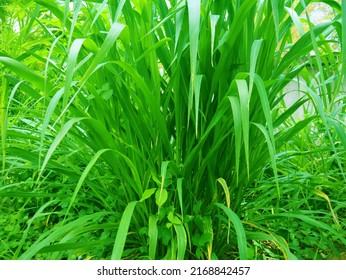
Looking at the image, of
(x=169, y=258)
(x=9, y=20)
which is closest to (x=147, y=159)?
(x=169, y=258)

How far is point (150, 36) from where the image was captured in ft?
3.07

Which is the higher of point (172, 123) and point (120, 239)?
point (172, 123)

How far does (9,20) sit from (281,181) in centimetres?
137

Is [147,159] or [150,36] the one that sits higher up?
[150,36]

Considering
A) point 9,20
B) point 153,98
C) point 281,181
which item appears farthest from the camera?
point 9,20

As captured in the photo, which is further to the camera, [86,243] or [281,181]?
[281,181]

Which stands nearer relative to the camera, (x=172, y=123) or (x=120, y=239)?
(x=120, y=239)

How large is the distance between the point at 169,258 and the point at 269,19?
55 cm

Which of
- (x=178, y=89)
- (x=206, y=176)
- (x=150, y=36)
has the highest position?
(x=150, y=36)

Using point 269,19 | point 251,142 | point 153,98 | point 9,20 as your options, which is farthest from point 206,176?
point 9,20

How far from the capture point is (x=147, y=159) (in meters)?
0.99

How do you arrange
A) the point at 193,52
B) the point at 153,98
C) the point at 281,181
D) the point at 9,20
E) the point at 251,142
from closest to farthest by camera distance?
the point at 193,52
the point at 153,98
the point at 251,142
the point at 281,181
the point at 9,20

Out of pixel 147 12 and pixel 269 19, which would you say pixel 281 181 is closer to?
pixel 269 19

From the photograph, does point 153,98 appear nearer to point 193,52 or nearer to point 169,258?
point 193,52
